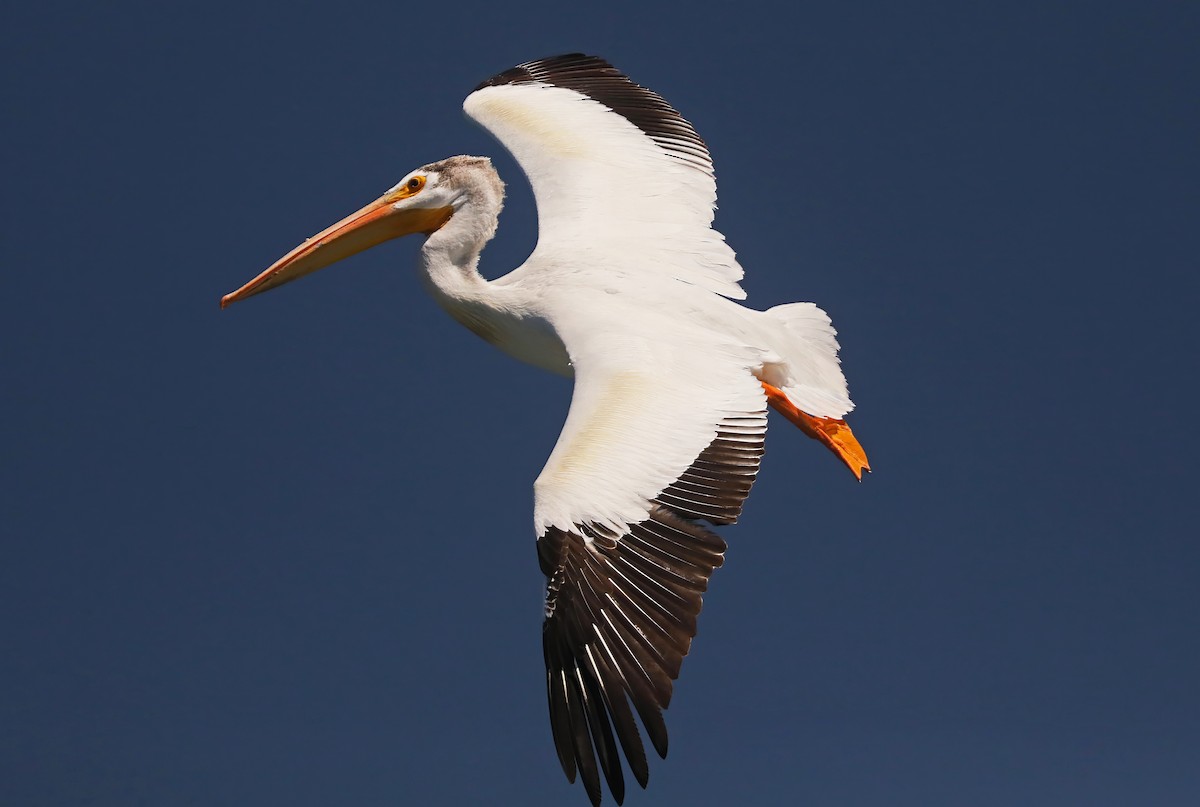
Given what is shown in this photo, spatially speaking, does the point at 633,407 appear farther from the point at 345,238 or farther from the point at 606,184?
the point at 345,238

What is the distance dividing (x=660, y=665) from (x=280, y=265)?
3.92 metres

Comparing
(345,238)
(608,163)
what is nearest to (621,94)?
(608,163)

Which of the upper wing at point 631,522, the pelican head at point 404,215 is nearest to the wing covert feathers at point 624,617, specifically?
the upper wing at point 631,522

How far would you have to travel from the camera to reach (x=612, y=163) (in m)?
8.73

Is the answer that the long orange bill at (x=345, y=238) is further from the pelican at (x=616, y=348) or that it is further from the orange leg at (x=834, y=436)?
the orange leg at (x=834, y=436)

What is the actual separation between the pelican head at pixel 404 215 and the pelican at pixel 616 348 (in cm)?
1

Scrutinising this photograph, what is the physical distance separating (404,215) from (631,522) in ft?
10.1

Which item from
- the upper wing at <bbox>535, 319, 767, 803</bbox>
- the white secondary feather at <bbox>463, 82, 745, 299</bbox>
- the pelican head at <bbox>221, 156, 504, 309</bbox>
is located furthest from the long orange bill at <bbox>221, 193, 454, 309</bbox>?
the upper wing at <bbox>535, 319, 767, 803</bbox>

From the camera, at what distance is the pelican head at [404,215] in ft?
27.8

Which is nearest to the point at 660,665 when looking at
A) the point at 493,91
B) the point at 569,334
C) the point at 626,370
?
the point at 626,370

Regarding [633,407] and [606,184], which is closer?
[633,407]

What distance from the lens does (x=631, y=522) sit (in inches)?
246

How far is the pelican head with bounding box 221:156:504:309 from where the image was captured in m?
8.48

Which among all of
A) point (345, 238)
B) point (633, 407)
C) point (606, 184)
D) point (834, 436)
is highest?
point (606, 184)
